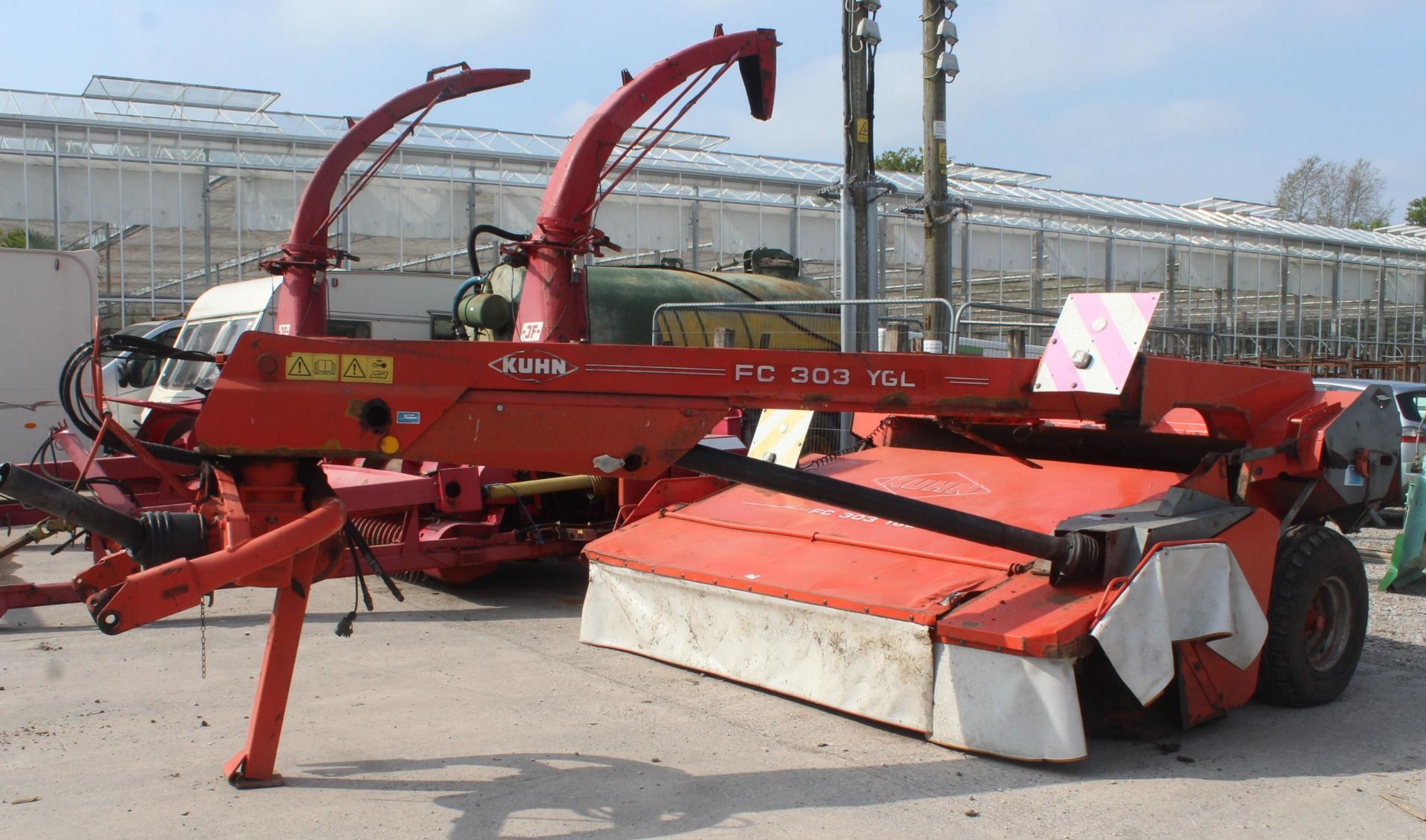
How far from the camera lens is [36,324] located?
12.9m

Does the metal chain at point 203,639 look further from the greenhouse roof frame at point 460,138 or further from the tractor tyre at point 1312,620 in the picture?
the greenhouse roof frame at point 460,138

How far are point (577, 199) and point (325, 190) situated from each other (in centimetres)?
309

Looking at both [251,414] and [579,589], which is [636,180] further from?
[251,414]

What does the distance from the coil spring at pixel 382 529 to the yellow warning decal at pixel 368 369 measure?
386cm

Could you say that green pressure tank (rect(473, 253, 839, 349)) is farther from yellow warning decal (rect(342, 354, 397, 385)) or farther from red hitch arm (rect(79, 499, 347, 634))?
red hitch arm (rect(79, 499, 347, 634))

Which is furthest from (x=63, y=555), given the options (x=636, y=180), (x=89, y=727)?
(x=636, y=180)

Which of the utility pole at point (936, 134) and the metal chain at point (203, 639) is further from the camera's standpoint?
the utility pole at point (936, 134)

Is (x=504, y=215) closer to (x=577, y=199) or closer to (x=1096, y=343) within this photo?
(x=577, y=199)

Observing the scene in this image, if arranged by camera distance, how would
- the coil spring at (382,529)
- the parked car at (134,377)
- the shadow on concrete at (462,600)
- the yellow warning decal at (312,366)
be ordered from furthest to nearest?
the parked car at (134,377)
the coil spring at (382,529)
the shadow on concrete at (462,600)
the yellow warning decal at (312,366)

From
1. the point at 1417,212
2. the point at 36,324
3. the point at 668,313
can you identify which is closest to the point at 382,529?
the point at 668,313

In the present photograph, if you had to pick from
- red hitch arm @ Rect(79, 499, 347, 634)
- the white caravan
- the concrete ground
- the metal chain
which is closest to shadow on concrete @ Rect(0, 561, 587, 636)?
the metal chain

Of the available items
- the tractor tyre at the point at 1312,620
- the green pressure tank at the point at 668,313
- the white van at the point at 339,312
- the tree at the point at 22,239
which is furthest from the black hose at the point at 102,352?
the tree at the point at 22,239

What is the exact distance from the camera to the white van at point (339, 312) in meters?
11.4

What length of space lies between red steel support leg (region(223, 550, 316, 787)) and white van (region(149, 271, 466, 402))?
7.60m
